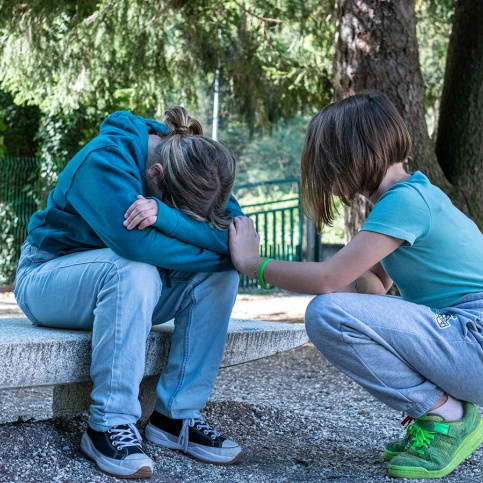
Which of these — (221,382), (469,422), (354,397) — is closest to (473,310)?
(469,422)

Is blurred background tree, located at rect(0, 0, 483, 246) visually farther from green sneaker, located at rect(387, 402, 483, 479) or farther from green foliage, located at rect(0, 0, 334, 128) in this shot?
green sneaker, located at rect(387, 402, 483, 479)

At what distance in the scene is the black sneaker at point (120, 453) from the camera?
2004 millimetres

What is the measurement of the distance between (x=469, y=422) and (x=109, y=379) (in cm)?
108

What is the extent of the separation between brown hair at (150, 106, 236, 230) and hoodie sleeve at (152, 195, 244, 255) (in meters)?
0.03

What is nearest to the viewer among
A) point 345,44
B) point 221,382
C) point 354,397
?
point 354,397

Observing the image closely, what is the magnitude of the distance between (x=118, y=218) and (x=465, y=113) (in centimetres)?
322

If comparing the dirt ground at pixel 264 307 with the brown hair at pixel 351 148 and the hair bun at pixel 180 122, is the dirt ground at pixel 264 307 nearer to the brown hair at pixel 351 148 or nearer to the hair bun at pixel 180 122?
the hair bun at pixel 180 122

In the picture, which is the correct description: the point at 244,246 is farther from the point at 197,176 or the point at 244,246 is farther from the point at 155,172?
the point at 155,172

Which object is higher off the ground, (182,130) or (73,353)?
(182,130)

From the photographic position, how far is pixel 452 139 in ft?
15.4

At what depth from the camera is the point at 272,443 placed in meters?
2.61

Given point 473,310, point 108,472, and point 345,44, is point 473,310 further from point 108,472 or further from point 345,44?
point 345,44

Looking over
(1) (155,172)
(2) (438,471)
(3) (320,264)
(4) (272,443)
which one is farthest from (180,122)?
(2) (438,471)

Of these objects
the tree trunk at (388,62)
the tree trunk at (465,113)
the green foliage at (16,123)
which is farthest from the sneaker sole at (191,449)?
the green foliage at (16,123)
